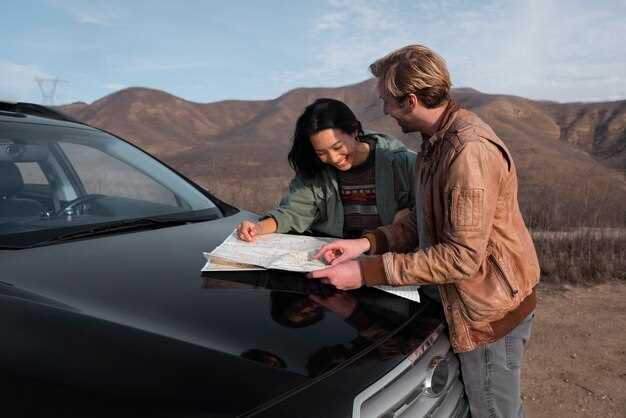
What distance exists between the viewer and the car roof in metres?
2.50

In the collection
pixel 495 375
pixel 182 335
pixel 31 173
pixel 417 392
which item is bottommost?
pixel 495 375

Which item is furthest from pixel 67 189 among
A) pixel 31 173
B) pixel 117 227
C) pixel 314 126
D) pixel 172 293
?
pixel 172 293

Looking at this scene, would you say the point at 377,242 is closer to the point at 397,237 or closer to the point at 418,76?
the point at 397,237

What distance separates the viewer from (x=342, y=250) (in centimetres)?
200

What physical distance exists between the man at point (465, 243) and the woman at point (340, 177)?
0.70 meters

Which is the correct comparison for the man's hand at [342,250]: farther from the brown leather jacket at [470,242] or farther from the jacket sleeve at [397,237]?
the brown leather jacket at [470,242]

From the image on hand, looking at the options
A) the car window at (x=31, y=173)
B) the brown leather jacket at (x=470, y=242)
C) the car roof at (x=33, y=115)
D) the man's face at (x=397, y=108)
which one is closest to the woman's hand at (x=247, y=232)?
the brown leather jacket at (x=470, y=242)

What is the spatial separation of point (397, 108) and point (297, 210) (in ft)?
3.38

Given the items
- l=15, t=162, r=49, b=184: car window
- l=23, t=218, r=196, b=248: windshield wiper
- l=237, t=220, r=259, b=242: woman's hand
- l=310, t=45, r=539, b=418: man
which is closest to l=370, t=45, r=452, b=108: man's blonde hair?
l=310, t=45, r=539, b=418: man

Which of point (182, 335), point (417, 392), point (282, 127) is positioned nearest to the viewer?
point (182, 335)

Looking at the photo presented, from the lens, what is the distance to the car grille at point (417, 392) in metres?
1.26

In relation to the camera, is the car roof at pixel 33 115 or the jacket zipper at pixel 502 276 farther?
the car roof at pixel 33 115

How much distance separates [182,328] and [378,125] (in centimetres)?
3734

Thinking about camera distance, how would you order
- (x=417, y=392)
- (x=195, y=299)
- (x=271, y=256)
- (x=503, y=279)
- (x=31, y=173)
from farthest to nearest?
(x=31, y=173)
(x=271, y=256)
(x=503, y=279)
(x=195, y=299)
(x=417, y=392)
